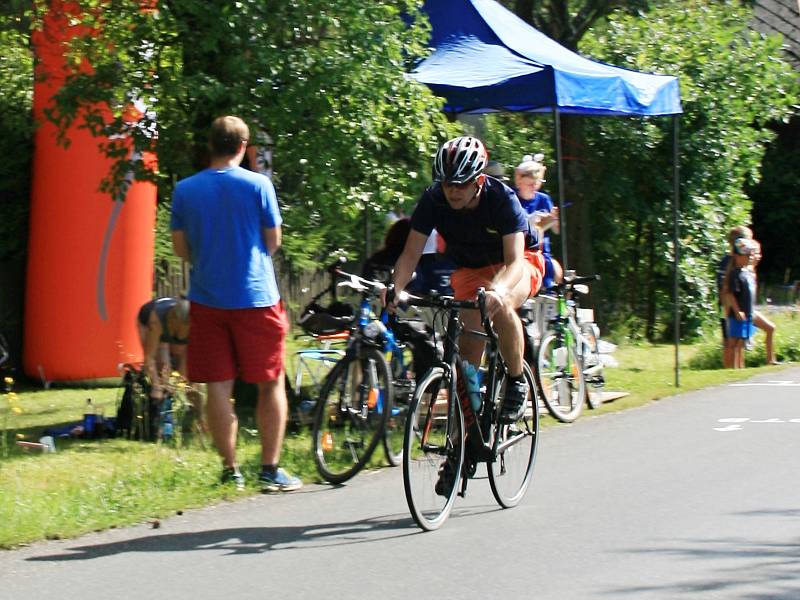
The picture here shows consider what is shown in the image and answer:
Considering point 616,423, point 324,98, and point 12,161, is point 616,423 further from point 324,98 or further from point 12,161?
point 12,161

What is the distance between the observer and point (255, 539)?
6961 millimetres

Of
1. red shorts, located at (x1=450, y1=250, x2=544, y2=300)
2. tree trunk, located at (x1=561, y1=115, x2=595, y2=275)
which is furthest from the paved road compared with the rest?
tree trunk, located at (x1=561, y1=115, x2=595, y2=275)

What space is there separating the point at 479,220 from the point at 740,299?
327 inches

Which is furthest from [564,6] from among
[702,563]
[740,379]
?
[702,563]

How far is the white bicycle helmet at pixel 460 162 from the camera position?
710cm

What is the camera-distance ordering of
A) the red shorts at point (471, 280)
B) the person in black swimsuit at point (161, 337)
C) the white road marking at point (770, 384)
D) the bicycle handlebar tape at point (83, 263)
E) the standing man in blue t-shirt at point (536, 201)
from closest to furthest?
the red shorts at point (471, 280) < the person in black swimsuit at point (161, 337) < the standing man in blue t-shirt at point (536, 201) < the bicycle handlebar tape at point (83, 263) < the white road marking at point (770, 384)

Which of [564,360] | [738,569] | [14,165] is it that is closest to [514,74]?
[564,360]

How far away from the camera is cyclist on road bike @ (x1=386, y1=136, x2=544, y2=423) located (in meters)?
7.15

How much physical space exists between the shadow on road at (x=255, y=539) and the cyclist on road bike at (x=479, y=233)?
89 cm

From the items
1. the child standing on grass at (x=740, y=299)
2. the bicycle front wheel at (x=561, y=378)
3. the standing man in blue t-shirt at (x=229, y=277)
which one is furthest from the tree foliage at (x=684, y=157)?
the standing man in blue t-shirt at (x=229, y=277)

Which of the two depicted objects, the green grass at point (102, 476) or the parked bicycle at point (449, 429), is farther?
the green grass at point (102, 476)

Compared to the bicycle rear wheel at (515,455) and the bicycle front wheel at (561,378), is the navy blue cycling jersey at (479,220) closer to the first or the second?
the bicycle rear wheel at (515,455)

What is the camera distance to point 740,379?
46.1ft

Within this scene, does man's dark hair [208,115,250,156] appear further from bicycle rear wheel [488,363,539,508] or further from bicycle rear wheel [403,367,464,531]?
bicycle rear wheel [488,363,539,508]
